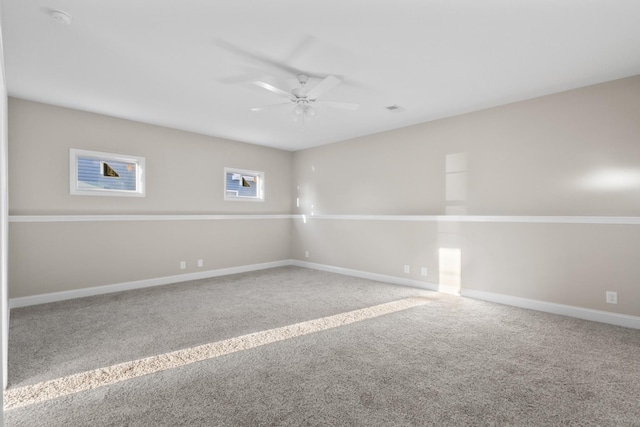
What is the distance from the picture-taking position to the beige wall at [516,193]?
3.42 meters

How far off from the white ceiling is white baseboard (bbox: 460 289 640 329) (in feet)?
8.09

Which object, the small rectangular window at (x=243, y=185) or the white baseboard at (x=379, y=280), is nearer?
the white baseboard at (x=379, y=280)

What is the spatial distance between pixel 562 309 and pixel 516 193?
1.43 meters

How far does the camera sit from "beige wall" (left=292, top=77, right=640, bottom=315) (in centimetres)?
342

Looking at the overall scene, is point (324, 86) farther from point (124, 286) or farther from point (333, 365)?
point (124, 286)

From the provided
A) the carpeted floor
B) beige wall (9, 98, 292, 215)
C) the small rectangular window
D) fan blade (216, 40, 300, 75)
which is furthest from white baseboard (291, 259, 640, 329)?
fan blade (216, 40, 300, 75)

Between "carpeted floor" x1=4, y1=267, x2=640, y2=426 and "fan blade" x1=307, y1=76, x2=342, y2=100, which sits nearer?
"carpeted floor" x1=4, y1=267, x2=640, y2=426

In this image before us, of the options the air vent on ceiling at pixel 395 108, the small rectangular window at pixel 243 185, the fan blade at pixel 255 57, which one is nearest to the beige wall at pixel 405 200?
the small rectangular window at pixel 243 185

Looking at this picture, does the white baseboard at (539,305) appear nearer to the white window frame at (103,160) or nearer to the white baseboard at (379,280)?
the white baseboard at (379,280)

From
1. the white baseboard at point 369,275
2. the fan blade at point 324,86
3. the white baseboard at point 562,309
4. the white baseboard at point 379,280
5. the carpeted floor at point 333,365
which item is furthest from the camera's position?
the white baseboard at point 369,275

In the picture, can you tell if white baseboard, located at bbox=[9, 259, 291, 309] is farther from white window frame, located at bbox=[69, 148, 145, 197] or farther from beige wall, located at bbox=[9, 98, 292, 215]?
white window frame, located at bbox=[69, 148, 145, 197]

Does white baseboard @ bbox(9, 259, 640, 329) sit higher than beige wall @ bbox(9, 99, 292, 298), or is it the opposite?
beige wall @ bbox(9, 99, 292, 298)

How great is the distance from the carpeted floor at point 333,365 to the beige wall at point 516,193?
0.53 m

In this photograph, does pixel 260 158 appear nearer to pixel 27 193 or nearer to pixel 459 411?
pixel 27 193
